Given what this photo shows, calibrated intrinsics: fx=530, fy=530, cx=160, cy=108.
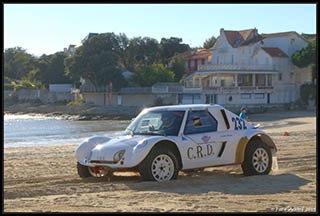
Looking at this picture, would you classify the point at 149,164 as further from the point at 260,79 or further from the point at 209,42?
the point at 209,42

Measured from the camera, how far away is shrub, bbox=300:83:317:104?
65.8 m

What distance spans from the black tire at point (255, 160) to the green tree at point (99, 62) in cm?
6427

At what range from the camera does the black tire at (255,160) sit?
1135 cm

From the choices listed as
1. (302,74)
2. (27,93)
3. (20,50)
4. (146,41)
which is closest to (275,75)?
(302,74)

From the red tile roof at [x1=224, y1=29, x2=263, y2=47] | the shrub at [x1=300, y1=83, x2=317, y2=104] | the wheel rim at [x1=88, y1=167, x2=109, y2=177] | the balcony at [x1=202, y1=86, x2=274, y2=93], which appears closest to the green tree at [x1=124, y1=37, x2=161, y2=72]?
the red tile roof at [x1=224, y1=29, x2=263, y2=47]

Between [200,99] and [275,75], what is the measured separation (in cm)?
1070

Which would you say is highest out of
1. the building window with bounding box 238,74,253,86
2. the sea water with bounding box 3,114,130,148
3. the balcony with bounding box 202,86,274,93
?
the building window with bounding box 238,74,253,86

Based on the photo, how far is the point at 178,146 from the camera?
10.5 m

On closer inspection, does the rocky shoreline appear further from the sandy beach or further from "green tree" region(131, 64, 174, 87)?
the sandy beach

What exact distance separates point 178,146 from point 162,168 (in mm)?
607

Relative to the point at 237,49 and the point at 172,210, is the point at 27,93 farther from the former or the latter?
the point at 172,210

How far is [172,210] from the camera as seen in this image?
758 centimetres

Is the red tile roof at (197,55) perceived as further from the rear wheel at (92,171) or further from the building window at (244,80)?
the rear wheel at (92,171)

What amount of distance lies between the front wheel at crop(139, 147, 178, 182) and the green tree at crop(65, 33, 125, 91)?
65.3 m
